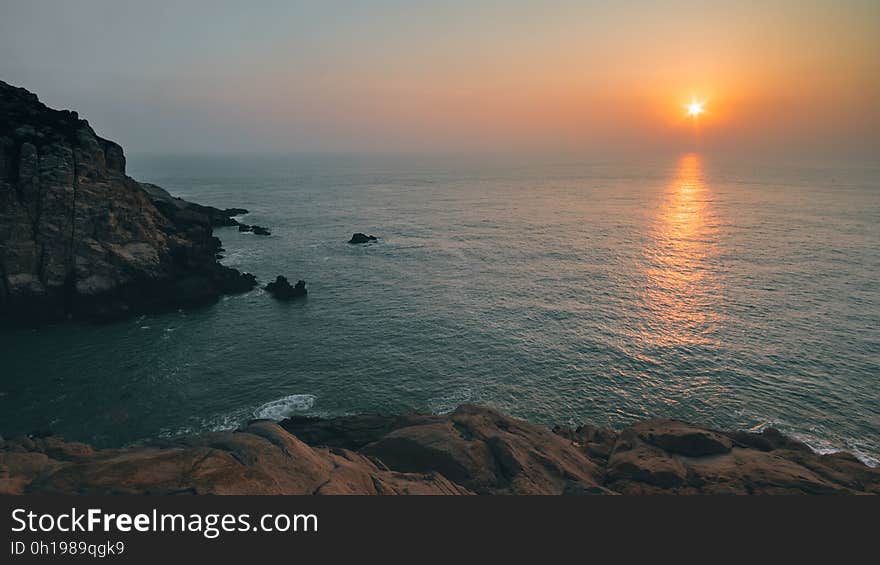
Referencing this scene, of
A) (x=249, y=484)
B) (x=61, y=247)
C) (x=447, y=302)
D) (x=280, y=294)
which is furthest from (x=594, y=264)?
(x=61, y=247)

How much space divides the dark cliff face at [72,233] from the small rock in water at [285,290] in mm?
7689

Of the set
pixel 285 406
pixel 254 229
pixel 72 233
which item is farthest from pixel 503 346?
pixel 254 229

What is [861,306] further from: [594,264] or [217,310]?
[217,310]

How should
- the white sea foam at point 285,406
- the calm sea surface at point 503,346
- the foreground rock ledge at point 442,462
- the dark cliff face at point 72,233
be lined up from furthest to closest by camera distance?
the dark cliff face at point 72,233, the calm sea surface at point 503,346, the white sea foam at point 285,406, the foreground rock ledge at point 442,462

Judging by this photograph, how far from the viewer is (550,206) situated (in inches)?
6895

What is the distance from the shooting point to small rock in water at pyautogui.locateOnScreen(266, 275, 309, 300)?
74.4 meters

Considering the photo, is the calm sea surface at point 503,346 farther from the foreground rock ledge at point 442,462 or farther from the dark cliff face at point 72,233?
the foreground rock ledge at point 442,462

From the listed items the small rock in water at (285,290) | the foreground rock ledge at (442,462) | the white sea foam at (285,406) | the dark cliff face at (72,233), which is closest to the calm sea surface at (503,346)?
the white sea foam at (285,406)

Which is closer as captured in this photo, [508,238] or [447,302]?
[447,302]

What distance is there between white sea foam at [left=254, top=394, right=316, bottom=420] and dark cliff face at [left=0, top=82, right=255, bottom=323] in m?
34.3

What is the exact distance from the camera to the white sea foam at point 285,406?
146 ft

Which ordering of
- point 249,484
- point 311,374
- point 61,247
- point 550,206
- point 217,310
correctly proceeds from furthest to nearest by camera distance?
point 550,206 < point 217,310 < point 61,247 < point 311,374 < point 249,484

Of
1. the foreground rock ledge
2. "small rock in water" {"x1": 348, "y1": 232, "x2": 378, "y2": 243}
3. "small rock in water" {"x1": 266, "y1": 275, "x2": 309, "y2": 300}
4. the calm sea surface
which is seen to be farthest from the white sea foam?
"small rock in water" {"x1": 348, "y1": 232, "x2": 378, "y2": 243}

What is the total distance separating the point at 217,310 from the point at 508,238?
71.9 metres
